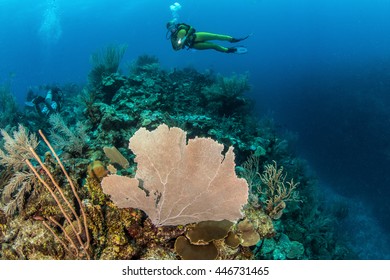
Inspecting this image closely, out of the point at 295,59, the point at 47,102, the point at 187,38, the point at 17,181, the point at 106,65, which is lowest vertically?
the point at 17,181

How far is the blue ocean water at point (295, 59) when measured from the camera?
1345 cm

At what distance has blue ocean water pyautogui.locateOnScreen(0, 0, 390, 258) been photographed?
1345 cm

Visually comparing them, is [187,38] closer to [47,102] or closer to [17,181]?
[47,102]

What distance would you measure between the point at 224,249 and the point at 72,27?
77.9 metres

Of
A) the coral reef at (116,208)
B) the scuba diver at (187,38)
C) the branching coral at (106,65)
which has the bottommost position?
the coral reef at (116,208)

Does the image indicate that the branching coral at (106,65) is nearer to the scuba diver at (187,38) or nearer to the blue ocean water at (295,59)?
the blue ocean water at (295,59)

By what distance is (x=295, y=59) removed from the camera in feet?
124

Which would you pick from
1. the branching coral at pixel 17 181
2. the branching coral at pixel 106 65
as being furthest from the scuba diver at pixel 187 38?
the branching coral at pixel 17 181

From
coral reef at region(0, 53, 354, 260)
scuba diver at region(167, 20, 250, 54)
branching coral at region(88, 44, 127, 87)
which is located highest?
scuba diver at region(167, 20, 250, 54)

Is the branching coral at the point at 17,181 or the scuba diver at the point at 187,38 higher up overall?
the scuba diver at the point at 187,38

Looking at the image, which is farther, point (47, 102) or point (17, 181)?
point (47, 102)

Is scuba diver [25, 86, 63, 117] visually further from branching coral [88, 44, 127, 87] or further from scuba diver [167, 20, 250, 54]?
scuba diver [167, 20, 250, 54]

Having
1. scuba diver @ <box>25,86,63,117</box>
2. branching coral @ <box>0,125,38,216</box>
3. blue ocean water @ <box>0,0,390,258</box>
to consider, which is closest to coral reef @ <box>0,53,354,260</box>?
branching coral @ <box>0,125,38,216</box>

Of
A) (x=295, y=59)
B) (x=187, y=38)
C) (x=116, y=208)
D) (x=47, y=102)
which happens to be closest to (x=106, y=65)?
(x=47, y=102)
